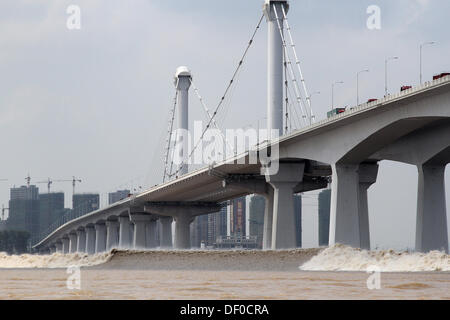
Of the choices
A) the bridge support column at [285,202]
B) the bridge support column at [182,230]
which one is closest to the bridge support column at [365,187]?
the bridge support column at [285,202]

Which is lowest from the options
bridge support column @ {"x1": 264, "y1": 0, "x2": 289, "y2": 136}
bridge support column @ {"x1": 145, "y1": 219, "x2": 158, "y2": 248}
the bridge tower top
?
bridge support column @ {"x1": 145, "y1": 219, "x2": 158, "y2": 248}

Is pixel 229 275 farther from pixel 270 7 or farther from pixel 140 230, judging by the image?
pixel 140 230

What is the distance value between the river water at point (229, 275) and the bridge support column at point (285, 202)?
91.6ft

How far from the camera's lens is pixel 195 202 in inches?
5679

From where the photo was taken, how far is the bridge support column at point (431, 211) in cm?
7075

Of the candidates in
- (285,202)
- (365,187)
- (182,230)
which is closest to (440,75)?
(365,187)

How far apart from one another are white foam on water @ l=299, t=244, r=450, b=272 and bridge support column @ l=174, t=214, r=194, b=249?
272 feet

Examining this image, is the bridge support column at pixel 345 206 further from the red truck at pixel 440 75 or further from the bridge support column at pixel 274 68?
the red truck at pixel 440 75

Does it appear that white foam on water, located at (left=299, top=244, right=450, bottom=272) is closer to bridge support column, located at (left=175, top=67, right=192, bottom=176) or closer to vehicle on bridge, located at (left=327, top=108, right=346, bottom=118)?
vehicle on bridge, located at (left=327, top=108, right=346, bottom=118)

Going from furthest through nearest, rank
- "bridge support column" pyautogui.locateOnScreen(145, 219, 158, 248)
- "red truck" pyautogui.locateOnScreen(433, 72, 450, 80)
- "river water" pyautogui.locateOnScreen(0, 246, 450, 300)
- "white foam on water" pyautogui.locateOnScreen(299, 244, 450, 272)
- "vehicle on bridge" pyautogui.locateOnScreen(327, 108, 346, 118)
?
1. "bridge support column" pyautogui.locateOnScreen(145, 219, 158, 248)
2. "vehicle on bridge" pyautogui.locateOnScreen(327, 108, 346, 118)
3. "red truck" pyautogui.locateOnScreen(433, 72, 450, 80)
4. "white foam on water" pyautogui.locateOnScreen(299, 244, 450, 272)
5. "river water" pyautogui.locateOnScreen(0, 246, 450, 300)

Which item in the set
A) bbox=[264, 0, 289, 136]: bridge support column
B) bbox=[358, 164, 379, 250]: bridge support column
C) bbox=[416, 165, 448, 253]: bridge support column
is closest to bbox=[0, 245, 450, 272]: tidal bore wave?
bbox=[416, 165, 448, 253]: bridge support column

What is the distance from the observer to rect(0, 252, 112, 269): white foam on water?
59.1 metres
